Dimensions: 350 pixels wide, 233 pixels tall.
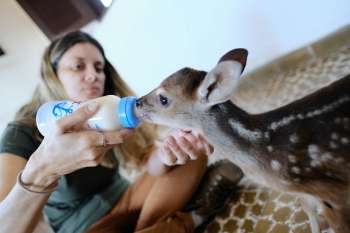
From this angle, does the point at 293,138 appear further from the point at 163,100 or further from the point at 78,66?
the point at 78,66

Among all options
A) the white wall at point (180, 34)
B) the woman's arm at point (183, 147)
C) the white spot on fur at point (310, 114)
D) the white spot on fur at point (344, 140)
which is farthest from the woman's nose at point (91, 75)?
the white spot on fur at point (344, 140)

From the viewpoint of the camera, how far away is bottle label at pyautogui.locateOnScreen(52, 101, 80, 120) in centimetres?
84

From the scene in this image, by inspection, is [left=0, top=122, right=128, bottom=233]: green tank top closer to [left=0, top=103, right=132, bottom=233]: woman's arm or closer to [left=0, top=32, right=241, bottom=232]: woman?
[left=0, top=32, right=241, bottom=232]: woman

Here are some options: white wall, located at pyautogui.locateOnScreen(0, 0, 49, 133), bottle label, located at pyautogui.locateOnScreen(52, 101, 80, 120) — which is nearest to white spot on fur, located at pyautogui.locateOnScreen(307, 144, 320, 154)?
bottle label, located at pyautogui.locateOnScreen(52, 101, 80, 120)

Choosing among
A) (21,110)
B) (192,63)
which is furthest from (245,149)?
(21,110)

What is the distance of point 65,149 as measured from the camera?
0.80 m

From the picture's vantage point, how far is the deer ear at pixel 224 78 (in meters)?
0.70

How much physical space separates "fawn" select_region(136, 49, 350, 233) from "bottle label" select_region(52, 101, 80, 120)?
0.39 feet

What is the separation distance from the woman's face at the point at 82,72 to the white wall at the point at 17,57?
0.36ft

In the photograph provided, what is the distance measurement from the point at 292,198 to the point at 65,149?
539 mm

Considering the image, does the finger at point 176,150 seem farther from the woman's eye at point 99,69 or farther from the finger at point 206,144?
the woman's eye at point 99,69

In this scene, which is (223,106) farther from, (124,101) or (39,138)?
(39,138)

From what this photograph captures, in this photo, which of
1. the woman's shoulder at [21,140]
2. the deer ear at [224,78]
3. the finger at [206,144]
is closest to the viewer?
Answer: the deer ear at [224,78]

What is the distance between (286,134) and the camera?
748mm
